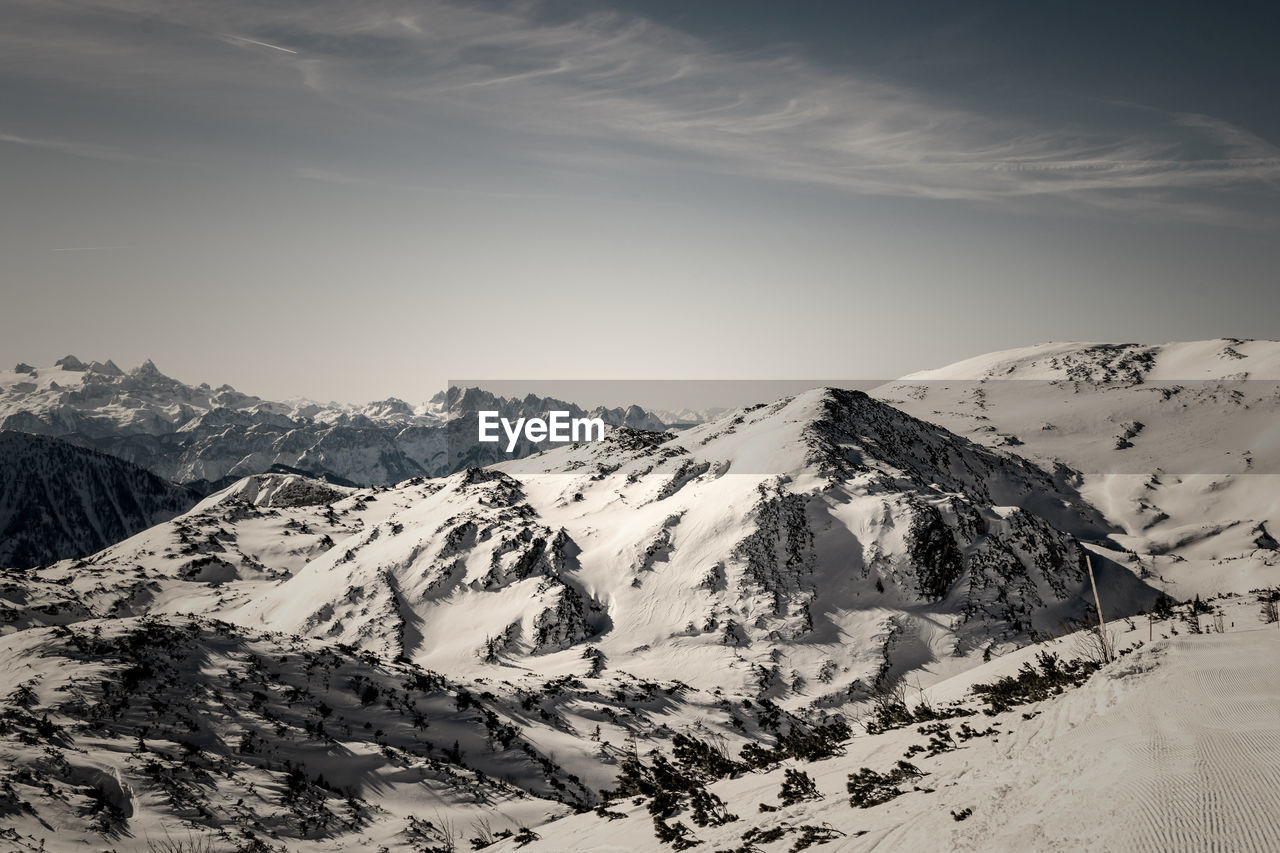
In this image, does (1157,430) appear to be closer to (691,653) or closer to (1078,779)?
(691,653)

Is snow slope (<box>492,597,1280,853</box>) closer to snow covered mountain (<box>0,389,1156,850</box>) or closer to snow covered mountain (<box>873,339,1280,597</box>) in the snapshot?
snow covered mountain (<box>0,389,1156,850</box>)

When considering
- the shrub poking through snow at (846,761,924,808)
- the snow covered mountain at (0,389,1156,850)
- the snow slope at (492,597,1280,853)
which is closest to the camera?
the snow slope at (492,597,1280,853)

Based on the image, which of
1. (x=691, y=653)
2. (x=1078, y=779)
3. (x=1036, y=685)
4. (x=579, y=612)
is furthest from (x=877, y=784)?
(x=579, y=612)

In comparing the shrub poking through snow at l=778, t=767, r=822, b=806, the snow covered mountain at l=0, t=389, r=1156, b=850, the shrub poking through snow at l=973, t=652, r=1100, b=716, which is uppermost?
the shrub poking through snow at l=973, t=652, r=1100, b=716

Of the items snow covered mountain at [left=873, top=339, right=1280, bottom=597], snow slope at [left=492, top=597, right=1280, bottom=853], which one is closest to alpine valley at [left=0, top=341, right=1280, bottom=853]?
snow slope at [left=492, top=597, right=1280, bottom=853]

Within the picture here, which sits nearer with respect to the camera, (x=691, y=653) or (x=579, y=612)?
(x=691, y=653)

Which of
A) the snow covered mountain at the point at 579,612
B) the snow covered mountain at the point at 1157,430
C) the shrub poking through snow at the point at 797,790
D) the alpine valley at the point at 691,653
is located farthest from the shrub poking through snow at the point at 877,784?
the snow covered mountain at the point at 1157,430
